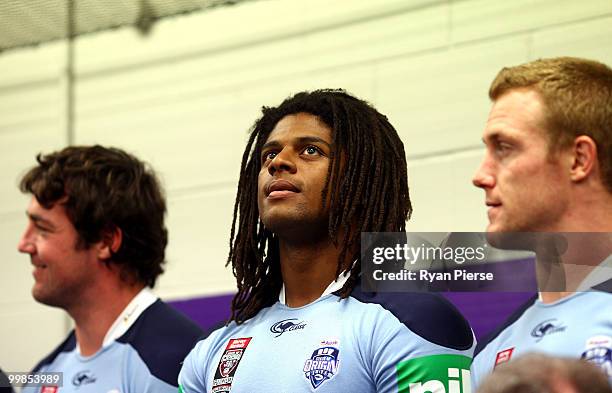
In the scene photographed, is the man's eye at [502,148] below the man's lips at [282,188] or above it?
above

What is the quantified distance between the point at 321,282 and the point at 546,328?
0.68 metres

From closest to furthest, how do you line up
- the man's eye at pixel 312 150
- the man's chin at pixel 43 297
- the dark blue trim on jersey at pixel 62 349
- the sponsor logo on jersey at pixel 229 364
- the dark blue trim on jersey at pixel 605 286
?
the dark blue trim on jersey at pixel 605 286 < the sponsor logo on jersey at pixel 229 364 < the man's eye at pixel 312 150 < the man's chin at pixel 43 297 < the dark blue trim on jersey at pixel 62 349

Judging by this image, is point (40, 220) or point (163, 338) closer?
point (163, 338)

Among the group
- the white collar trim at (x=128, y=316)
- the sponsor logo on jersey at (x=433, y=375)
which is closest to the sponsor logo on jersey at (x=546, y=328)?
the sponsor logo on jersey at (x=433, y=375)

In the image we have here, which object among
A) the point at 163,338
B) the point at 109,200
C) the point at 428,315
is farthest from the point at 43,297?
the point at 428,315

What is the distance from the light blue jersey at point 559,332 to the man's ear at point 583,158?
0.26 metres

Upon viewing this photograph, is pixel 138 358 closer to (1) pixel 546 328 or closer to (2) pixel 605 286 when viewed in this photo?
(1) pixel 546 328

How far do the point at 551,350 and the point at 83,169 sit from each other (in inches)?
83.1

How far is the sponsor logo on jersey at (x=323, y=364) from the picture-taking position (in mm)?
2658

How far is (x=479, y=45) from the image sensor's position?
13.1 ft

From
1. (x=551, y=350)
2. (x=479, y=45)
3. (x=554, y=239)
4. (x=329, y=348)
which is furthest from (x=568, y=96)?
(x=479, y=45)

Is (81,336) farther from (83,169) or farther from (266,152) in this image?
(266,152)

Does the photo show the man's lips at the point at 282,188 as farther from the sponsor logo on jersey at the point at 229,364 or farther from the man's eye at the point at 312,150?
the sponsor logo on jersey at the point at 229,364

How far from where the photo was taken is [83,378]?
3.70m
